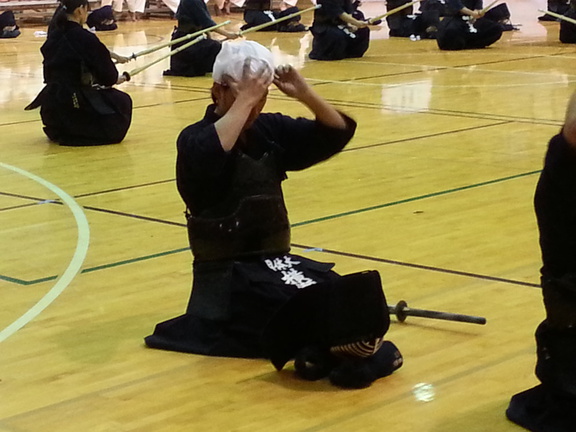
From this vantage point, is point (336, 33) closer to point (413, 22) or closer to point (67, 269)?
point (413, 22)

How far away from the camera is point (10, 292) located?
4.37 m

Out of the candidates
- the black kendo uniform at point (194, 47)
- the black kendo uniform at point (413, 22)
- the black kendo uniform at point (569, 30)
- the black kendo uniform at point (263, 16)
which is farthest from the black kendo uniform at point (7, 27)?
the black kendo uniform at point (569, 30)

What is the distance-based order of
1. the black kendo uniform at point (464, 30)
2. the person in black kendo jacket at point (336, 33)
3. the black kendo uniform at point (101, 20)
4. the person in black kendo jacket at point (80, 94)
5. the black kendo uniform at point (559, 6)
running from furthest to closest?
the black kendo uniform at point (101, 20) → the black kendo uniform at point (559, 6) → the black kendo uniform at point (464, 30) → the person in black kendo jacket at point (336, 33) → the person in black kendo jacket at point (80, 94)

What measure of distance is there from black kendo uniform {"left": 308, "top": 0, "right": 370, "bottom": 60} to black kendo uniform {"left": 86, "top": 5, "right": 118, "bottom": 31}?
6152 mm

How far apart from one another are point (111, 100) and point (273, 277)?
471cm

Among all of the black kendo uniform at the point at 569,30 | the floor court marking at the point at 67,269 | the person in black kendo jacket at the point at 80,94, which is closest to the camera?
the floor court marking at the point at 67,269

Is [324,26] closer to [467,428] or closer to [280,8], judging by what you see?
[280,8]

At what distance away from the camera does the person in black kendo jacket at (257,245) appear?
3.31m

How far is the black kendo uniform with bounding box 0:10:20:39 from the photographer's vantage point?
17917mm

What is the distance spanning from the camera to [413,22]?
16422 mm

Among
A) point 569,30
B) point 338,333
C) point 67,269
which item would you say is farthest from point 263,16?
point 338,333

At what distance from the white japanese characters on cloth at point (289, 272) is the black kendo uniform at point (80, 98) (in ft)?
14.3

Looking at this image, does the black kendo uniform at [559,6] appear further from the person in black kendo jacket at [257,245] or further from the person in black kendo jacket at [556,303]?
the person in black kendo jacket at [556,303]

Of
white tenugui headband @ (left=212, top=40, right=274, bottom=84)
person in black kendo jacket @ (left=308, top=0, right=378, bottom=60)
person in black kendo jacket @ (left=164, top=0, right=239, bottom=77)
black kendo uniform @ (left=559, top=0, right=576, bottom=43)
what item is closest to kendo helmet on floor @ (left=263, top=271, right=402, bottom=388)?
white tenugui headband @ (left=212, top=40, right=274, bottom=84)
